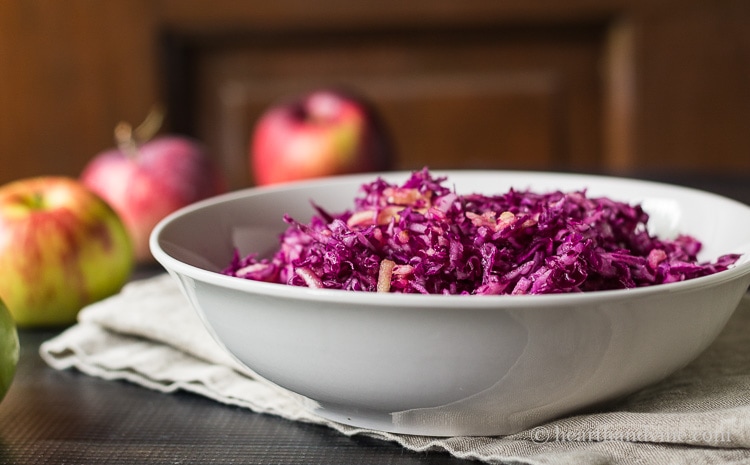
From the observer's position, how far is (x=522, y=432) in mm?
771

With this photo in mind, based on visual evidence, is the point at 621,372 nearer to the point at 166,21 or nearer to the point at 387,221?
the point at 387,221

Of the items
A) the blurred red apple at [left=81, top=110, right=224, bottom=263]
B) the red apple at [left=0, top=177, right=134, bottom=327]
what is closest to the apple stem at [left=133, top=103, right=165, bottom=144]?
the blurred red apple at [left=81, top=110, right=224, bottom=263]

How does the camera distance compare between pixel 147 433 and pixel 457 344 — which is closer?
pixel 457 344

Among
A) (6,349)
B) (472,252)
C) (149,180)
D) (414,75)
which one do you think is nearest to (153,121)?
(414,75)

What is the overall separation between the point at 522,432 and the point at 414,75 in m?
2.85

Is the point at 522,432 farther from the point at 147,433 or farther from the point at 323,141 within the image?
the point at 323,141

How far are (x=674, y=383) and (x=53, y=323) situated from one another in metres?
Result: 0.84

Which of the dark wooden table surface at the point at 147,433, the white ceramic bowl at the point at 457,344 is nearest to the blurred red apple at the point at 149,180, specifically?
the dark wooden table surface at the point at 147,433

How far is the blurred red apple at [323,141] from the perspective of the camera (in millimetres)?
1930

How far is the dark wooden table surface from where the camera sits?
0.77 metres

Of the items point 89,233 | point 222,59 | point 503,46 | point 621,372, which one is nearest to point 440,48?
point 503,46

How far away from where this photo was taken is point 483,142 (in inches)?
139

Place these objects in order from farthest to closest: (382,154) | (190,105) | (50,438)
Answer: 1. (190,105)
2. (382,154)
3. (50,438)

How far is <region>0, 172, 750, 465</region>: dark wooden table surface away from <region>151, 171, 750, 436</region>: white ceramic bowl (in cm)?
4
